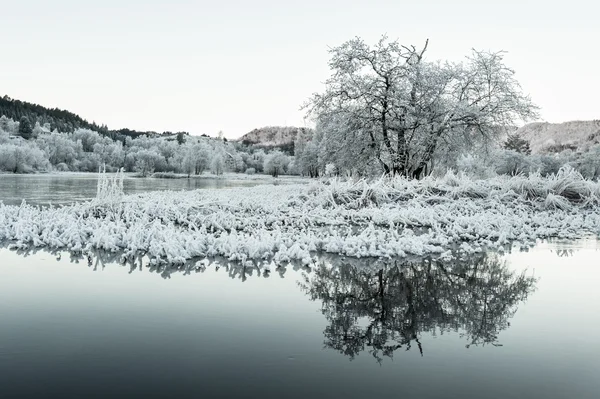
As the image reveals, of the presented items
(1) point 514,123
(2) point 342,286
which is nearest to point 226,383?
(2) point 342,286

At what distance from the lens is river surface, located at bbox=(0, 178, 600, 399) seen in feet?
10.0

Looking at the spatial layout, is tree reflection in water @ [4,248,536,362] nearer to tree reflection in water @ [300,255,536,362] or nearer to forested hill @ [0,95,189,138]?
tree reflection in water @ [300,255,536,362]

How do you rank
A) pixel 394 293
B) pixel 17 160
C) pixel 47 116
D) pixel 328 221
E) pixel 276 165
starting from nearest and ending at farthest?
pixel 394 293 → pixel 328 221 → pixel 17 160 → pixel 276 165 → pixel 47 116

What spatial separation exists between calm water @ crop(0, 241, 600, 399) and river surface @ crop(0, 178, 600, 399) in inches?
0.6

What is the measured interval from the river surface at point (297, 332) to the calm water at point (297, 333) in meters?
0.02

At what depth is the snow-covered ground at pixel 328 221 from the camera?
802 centimetres

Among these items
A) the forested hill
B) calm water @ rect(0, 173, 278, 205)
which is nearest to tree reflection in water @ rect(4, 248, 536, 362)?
calm water @ rect(0, 173, 278, 205)

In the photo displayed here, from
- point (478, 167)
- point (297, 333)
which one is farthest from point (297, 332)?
point (478, 167)

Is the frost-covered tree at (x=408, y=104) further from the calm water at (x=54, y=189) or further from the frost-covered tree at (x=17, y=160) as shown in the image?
the frost-covered tree at (x=17, y=160)

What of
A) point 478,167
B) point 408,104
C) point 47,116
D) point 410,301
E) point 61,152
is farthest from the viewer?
point 47,116

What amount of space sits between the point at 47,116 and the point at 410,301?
190271 mm

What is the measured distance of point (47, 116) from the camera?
171m

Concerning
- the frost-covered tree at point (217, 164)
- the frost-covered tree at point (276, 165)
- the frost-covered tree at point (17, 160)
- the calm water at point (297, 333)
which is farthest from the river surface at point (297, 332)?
the frost-covered tree at point (276, 165)

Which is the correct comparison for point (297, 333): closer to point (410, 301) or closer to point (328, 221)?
point (410, 301)
